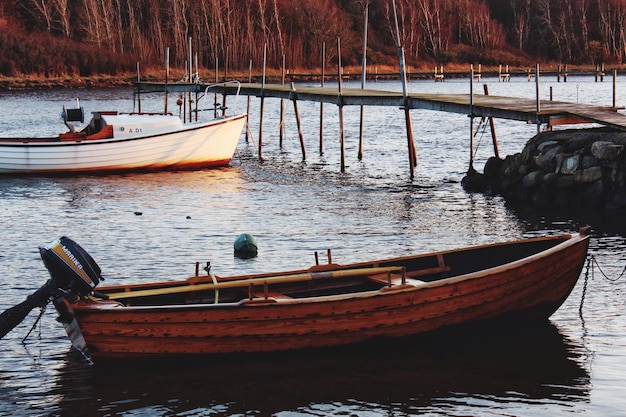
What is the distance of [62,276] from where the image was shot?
1339 cm

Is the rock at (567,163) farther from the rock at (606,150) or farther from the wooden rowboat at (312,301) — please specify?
the wooden rowboat at (312,301)

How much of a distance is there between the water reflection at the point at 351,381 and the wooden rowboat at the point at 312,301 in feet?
0.92

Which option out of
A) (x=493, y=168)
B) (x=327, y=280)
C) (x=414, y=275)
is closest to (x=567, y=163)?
(x=493, y=168)

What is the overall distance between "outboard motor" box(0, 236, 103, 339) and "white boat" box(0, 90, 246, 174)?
2264 cm

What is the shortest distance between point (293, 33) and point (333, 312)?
9667 cm

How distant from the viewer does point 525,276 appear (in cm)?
1502

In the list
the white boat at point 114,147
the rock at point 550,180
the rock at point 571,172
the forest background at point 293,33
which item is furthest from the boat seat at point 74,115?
the forest background at point 293,33

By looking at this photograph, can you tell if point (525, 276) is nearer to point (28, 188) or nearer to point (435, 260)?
point (435, 260)

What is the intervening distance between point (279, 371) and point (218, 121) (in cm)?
2521

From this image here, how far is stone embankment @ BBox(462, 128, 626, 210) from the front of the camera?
26.8 metres

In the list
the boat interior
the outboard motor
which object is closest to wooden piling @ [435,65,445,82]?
the boat interior

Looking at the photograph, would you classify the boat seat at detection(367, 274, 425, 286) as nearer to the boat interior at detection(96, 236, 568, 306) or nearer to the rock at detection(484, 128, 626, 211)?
the boat interior at detection(96, 236, 568, 306)

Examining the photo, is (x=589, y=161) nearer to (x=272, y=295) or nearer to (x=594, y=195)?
(x=594, y=195)

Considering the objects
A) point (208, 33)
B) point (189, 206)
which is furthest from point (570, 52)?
point (189, 206)
